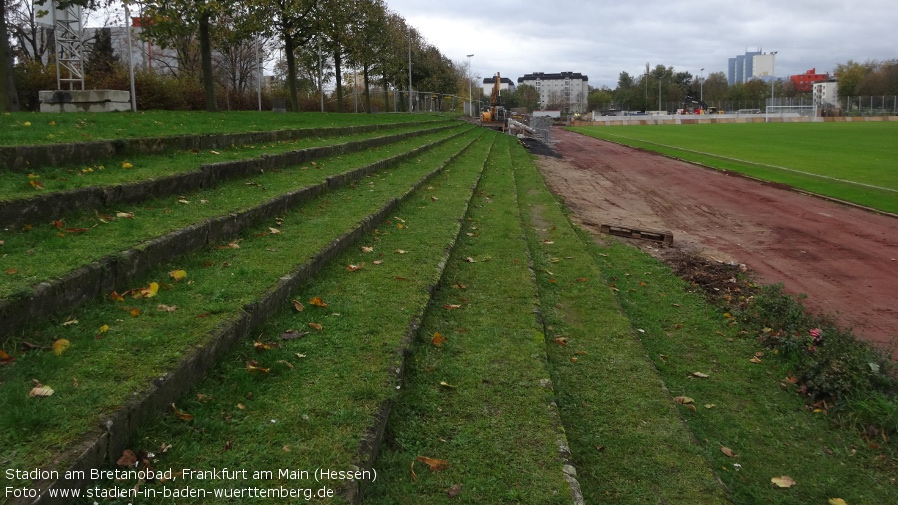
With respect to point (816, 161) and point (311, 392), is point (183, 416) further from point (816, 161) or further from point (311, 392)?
point (816, 161)

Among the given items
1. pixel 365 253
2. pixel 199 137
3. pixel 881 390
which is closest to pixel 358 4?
pixel 199 137

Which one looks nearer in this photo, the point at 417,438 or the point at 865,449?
the point at 417,438

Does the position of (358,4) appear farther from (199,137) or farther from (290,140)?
(199,137)

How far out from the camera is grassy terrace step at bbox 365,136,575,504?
10.4 feet

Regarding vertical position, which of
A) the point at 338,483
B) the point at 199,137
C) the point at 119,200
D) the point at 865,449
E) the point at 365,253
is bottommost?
the point at 865,449

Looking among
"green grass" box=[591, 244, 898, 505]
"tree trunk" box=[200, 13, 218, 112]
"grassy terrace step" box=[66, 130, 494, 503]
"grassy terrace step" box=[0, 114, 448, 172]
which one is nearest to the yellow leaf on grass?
"grassy terrace step" box=[66, 130, 494, 503]

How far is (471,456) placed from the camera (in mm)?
3434

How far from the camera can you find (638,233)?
477 inches

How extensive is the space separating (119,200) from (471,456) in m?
4.23

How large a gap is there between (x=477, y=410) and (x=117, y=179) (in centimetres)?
440

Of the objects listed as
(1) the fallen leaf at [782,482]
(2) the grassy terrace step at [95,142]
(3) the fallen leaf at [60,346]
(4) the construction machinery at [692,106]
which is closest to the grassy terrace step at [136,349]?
(3) the fallen leaf at [60,346]

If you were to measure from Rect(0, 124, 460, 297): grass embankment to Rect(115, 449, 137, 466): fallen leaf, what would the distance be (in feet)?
4.18

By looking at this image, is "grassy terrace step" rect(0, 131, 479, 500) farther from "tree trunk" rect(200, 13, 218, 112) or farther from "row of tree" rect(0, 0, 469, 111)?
"tree trunk" rect(200, 13, 218, 112)

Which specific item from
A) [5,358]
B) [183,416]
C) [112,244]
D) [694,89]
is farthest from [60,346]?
[694,89]
